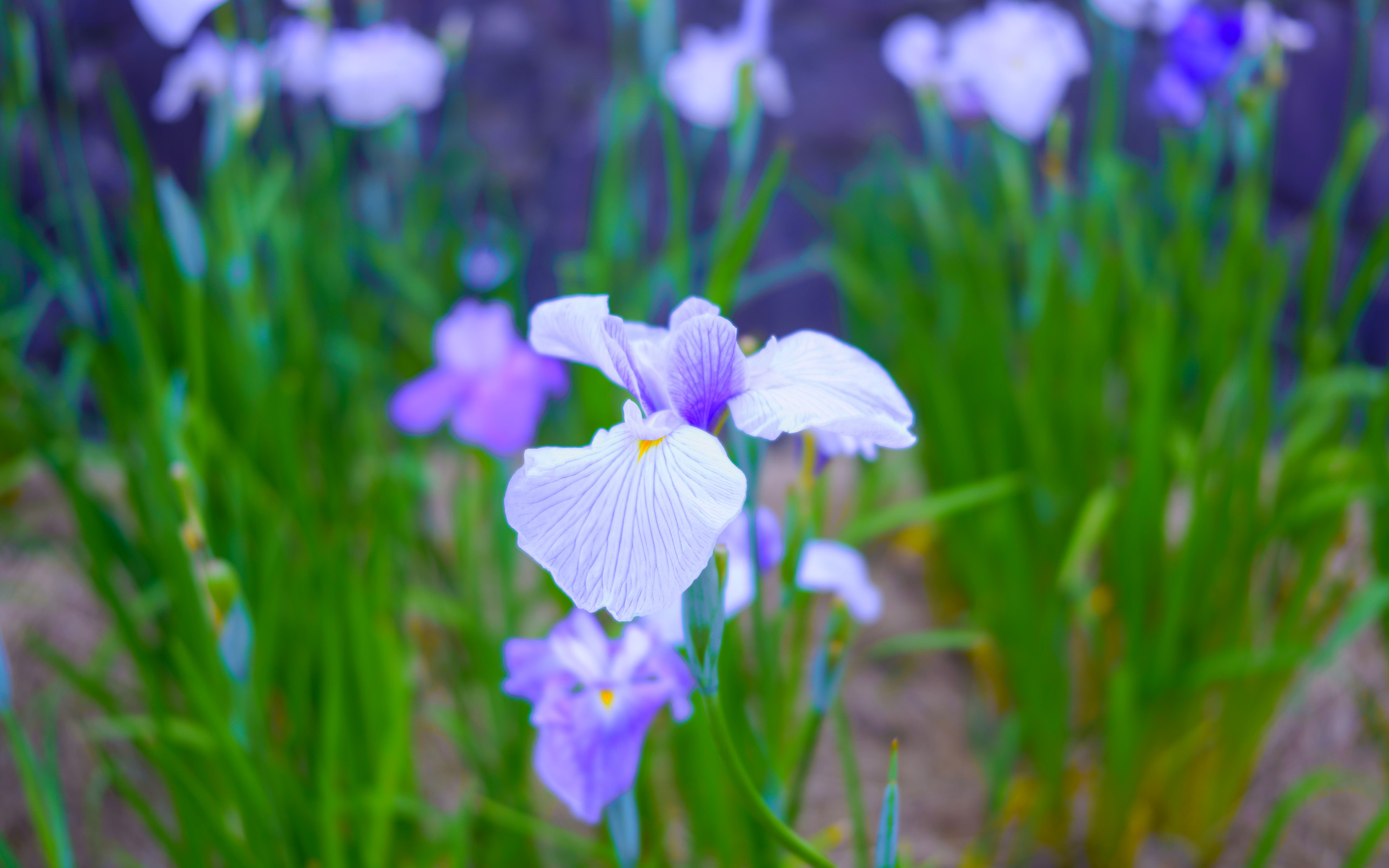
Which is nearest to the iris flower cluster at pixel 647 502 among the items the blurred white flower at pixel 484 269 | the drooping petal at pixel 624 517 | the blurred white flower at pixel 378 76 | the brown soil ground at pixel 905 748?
the drooping petal at pixel 624 517

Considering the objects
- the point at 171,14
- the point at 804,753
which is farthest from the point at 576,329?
the point at 171,14

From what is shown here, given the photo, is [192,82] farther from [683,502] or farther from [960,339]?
[683,502]

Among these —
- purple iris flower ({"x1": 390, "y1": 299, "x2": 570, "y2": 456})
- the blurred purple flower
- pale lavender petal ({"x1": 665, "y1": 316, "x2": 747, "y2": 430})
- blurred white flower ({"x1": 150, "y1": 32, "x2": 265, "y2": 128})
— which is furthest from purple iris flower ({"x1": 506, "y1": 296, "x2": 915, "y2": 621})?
blurred white flower ({"x1": 150, "y1": 32, "x2": 265, "y2": 128})

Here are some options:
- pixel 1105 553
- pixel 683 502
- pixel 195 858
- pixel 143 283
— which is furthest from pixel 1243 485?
pixel 143 283

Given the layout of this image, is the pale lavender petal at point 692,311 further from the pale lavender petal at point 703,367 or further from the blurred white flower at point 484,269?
the blurred white flower at point 484,269

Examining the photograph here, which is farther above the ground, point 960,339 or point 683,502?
point 960,339

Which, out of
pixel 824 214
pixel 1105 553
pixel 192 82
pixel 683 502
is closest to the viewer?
pixel 683 502
